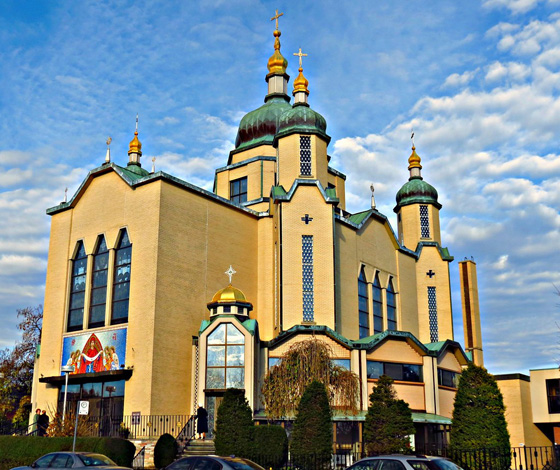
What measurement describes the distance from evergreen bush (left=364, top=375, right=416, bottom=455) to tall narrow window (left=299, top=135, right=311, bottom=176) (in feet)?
53.4

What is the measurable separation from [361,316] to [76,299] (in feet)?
53.2

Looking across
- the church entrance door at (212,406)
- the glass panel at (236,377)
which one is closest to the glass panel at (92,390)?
the church entrance door at (212,406)

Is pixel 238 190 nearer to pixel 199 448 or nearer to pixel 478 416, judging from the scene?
pixel 199 448

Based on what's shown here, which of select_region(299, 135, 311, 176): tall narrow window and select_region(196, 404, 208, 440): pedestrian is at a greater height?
select_region(299, 135, 311, 176): tall narrow window

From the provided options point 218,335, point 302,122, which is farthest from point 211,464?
point 302,122

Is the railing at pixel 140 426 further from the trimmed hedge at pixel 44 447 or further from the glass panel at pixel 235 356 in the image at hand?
the trimmed hedge at pixel 44 447

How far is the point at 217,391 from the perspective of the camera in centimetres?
2964

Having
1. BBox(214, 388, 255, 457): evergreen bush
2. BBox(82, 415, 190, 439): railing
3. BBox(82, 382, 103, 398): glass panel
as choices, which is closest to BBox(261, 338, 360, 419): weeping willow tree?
BBox(82, 415, 190, 439): railing

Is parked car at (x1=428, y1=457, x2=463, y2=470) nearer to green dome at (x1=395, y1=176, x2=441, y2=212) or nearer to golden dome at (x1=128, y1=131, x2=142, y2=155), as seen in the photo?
green dome at (x1=395, y1=176, x2=441, y2=212)

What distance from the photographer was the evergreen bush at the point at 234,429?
77.5 ft

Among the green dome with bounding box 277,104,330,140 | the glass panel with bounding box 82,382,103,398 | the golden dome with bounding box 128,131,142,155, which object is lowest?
the glass panel with bounding box 82,382,103,398

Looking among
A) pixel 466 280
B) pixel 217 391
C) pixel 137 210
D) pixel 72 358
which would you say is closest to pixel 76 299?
pixel 72 358

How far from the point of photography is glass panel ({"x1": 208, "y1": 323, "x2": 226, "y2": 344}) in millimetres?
30328

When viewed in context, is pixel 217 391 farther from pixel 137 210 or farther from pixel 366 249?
pixel 366 249
